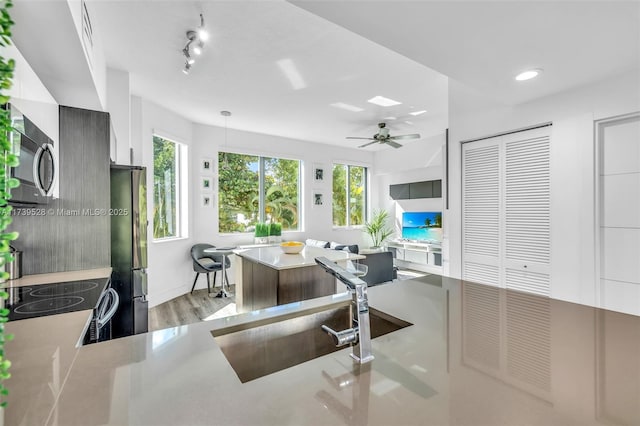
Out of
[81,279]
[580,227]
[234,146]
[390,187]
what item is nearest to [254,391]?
[81,279]

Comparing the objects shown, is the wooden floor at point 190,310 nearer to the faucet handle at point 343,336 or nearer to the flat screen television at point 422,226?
the faucet handle at point 343,336

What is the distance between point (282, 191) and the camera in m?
5.98

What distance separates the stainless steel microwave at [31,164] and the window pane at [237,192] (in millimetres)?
3447

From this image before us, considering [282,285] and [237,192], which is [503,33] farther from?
[237,192]

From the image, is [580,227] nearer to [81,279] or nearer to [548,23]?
[548,23]

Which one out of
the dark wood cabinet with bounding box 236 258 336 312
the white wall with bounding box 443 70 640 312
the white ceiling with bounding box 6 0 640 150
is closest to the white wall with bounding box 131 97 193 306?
the white ceiling with bounding box 6 0 640 150

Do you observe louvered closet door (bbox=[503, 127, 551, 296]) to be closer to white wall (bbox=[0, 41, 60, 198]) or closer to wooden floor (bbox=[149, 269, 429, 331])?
wooden floor (bbox=[149, 269, 429, 331])

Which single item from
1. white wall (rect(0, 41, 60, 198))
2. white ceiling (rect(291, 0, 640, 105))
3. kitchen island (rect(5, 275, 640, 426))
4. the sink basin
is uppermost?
white ceiling (rect(291, 0, 640, 105))

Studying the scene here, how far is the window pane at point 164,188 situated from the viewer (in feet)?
14.0

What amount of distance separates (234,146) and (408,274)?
4.17 m

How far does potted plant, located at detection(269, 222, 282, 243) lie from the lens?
17.8 feet

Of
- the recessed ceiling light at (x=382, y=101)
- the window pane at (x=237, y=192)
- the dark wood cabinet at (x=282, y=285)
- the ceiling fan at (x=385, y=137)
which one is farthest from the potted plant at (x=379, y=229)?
the dark wood cabinet at (x=282, y=285)

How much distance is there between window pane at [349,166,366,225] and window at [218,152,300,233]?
60.2 inches

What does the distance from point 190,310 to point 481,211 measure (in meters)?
3.64
